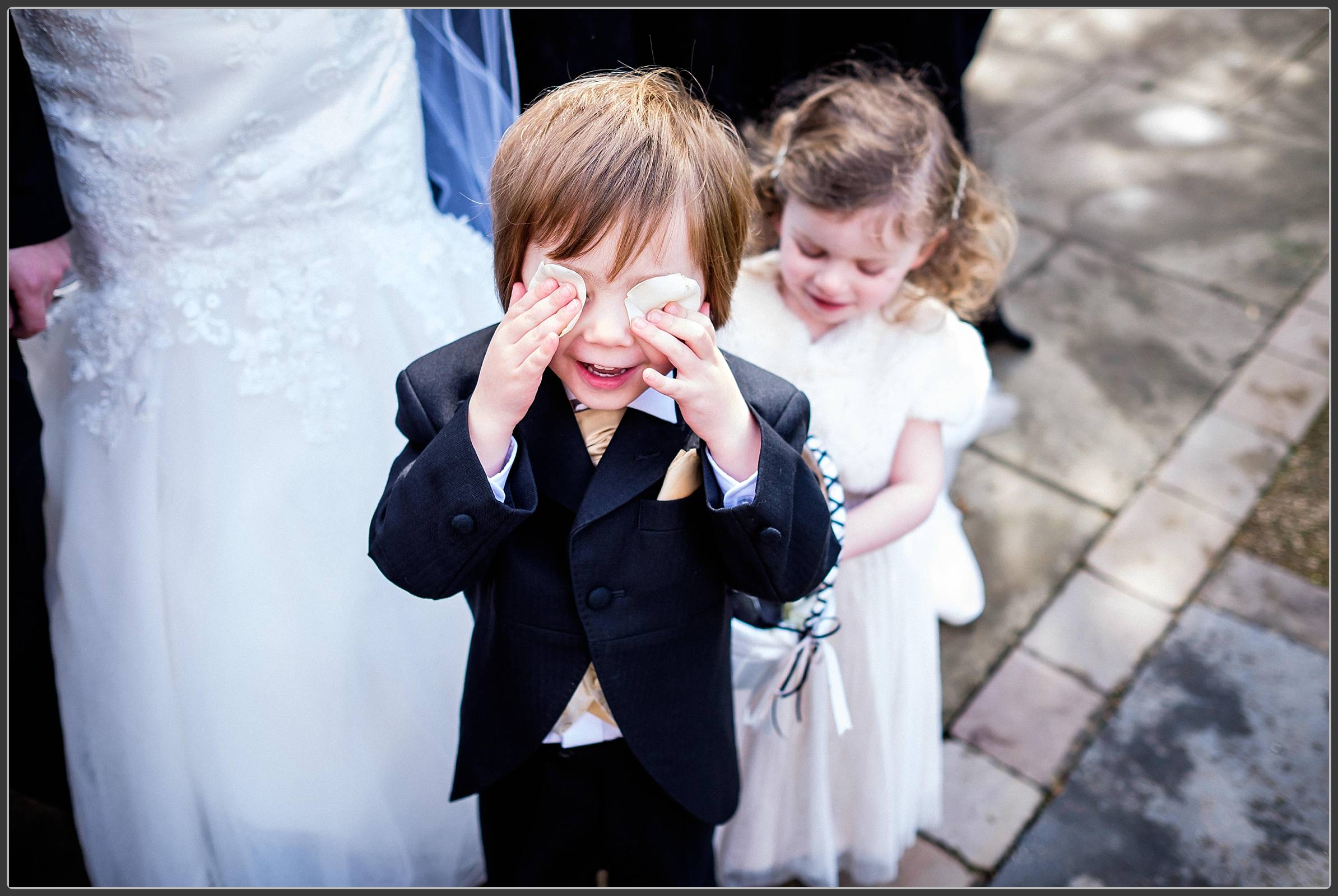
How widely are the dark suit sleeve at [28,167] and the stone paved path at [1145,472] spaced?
2.01 metres

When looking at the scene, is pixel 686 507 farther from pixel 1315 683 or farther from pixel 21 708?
pixel 1315 683

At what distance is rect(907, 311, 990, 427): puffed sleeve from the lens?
172 centimetres

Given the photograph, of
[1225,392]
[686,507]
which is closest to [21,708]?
[686,507]

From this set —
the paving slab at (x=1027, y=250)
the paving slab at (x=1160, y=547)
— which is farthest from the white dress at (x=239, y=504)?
the paving slab at (x=1027, y=250)

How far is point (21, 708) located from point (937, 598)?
1.94 m

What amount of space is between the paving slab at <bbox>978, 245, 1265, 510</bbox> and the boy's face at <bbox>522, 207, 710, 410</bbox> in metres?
2.20

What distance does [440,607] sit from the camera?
6.03 feet

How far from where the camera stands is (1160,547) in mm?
2900

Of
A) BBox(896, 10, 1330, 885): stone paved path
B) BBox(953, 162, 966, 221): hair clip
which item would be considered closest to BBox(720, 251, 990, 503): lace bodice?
BBox(953, 162, 966, 221): hair clip

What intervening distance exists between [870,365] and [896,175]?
0.31 meters

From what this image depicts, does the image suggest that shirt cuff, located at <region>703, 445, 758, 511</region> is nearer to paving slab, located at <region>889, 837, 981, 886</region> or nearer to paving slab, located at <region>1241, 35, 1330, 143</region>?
paving slab, located at <region>889, 837, 981, 886</region>

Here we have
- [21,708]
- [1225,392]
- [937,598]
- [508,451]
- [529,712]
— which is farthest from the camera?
[1225,392]

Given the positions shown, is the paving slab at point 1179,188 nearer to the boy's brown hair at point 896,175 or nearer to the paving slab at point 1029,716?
the paving slab at point 1029,716

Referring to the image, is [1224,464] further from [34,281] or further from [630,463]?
[34,281]
